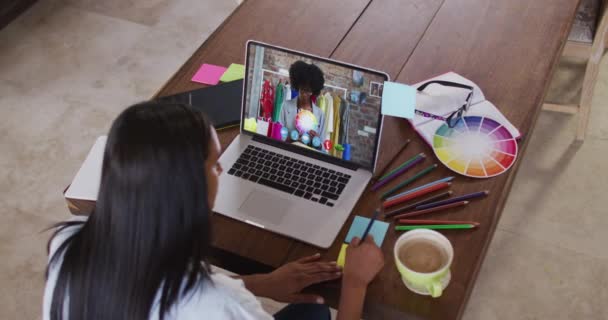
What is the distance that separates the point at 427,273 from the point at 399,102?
419mm

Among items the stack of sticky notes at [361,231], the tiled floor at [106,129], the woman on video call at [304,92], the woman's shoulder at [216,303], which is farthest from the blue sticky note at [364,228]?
the tiled floor at [106,129]

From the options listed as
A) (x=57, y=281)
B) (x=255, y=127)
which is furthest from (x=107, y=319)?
(x=255, y=127)

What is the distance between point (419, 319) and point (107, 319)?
54 centimetres

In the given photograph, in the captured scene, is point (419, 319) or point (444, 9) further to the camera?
point (444, 9)

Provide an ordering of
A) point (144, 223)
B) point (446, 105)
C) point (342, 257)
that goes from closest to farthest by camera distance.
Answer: point (144, 223) → point (342, 257) → point (446, 105)

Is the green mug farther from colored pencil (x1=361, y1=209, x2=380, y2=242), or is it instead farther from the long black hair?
the long black hair

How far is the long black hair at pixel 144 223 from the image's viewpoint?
0.82 meters

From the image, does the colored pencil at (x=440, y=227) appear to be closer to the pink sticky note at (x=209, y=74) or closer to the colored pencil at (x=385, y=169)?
the colored pencil at (x=385, y=169)

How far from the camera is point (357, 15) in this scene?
1.71 metres

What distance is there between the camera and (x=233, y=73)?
5.13 feet

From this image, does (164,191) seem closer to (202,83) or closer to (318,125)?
(318,125)

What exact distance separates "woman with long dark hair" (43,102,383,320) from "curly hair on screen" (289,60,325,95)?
0.39 metres

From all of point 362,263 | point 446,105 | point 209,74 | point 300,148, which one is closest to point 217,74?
point 209,74

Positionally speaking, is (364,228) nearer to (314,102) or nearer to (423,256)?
(423,256)
